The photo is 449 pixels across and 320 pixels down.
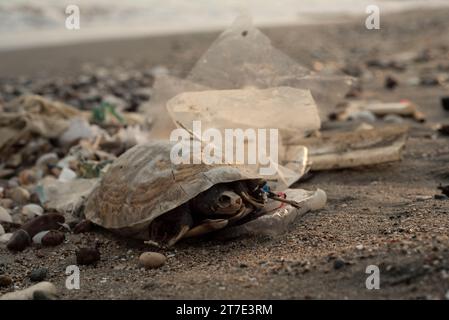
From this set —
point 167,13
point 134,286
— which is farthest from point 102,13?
point 134,286

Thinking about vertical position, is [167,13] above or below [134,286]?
above

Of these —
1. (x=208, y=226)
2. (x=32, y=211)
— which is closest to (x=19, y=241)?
(x=32, y=211)

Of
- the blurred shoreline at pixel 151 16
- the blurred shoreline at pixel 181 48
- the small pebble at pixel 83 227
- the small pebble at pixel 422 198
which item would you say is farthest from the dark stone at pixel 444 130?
the blurred shoreline at pixel 151 16

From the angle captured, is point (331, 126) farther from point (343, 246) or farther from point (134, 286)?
point (134, 286)

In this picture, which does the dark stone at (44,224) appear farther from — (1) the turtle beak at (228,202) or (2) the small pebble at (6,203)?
(1) the turtle beak at (228,202)

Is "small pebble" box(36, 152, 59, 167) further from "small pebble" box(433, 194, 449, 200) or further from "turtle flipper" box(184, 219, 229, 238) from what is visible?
"small pebble" box(433, 194, 449, 200)
